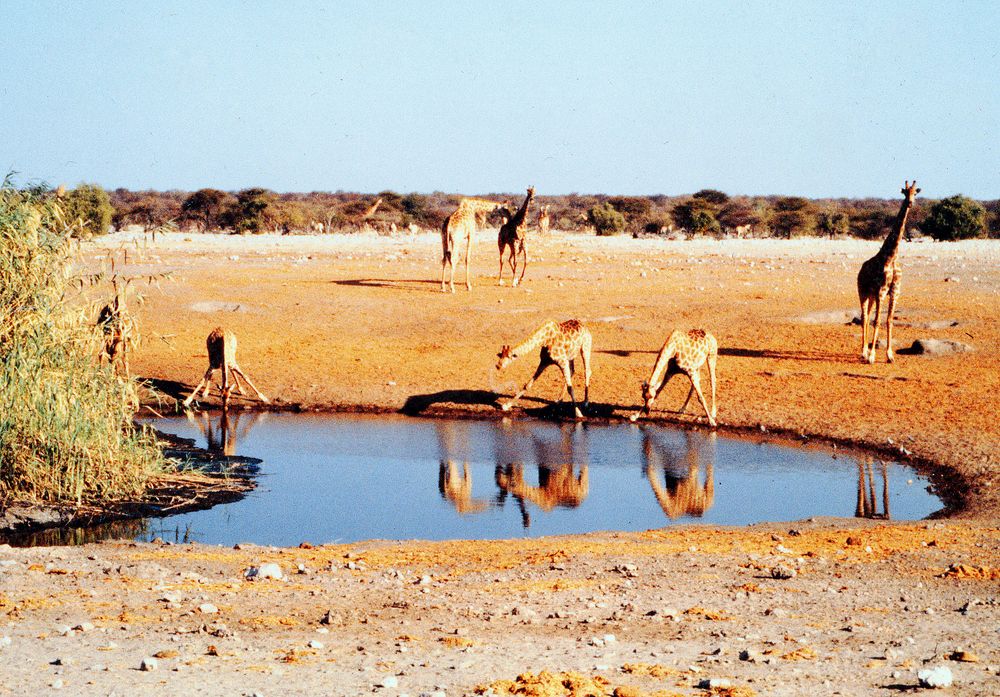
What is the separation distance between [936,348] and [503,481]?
10.2m

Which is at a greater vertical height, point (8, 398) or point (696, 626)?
point (8, 398)

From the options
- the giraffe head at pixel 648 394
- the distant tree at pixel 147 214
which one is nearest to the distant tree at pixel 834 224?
the distant tree at pixel 147 214

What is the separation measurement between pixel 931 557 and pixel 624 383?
955 cm

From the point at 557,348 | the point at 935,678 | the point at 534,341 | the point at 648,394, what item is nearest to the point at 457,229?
the point at 534,341

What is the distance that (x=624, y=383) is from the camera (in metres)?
19.4

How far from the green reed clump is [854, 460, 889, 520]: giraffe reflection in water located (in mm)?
7658

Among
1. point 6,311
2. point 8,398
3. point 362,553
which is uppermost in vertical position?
point 6,311

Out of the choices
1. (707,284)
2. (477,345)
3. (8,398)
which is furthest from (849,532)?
(707,284)

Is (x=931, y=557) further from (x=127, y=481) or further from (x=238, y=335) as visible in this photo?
(x=238, y=335)

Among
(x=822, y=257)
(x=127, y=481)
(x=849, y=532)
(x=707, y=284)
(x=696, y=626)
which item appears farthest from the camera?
(x=822, y=257)

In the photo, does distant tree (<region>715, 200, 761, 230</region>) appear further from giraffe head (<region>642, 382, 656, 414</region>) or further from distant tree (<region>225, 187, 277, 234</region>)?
giraffe head (<region>642, 382, 656, 414</region>)

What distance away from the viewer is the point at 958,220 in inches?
2036

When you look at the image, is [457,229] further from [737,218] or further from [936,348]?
[737,218]

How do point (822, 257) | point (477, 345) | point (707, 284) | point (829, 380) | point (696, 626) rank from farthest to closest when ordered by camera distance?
point (822, 257) < point (707, 284) < point (477, 345) < point (829, 380) < point (696, 626)
